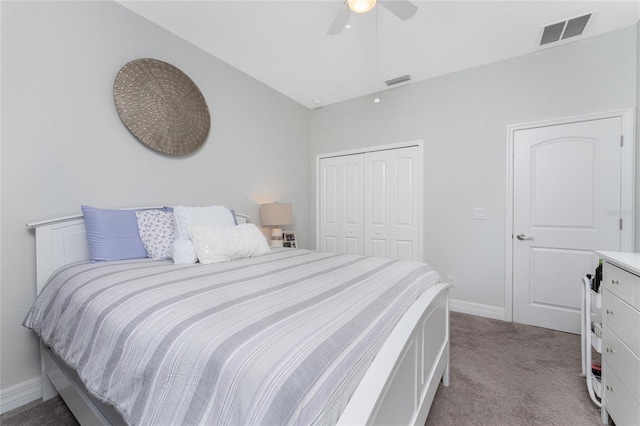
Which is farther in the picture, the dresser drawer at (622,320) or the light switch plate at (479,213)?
the light switch plate at (479,213)

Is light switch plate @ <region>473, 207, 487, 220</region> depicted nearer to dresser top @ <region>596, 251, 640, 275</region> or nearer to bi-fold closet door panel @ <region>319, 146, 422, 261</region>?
bi-fold closet door panel @ <region>319, 146, 422, 261</region>

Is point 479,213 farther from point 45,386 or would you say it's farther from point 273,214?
point 45,386

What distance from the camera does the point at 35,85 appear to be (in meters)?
1.66

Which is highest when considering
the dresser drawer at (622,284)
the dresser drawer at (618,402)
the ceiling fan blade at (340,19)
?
the ceiling fan blade at (340,19)

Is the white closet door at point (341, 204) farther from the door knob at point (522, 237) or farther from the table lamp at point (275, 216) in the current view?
the door knob at point (522, 237)

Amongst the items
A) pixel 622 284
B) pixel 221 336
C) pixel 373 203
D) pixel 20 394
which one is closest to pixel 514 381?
pixel 622 284

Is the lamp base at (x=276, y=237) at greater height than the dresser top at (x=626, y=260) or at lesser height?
lesser

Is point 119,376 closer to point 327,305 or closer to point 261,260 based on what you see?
point 327,305

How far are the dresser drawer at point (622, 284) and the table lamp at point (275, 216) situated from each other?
2.63 meters

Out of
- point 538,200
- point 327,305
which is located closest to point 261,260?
point 327,305

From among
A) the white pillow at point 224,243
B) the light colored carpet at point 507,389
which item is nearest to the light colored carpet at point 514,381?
the light colored carpet at point 507,389

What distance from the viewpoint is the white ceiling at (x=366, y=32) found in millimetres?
2059

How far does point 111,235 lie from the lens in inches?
69.2

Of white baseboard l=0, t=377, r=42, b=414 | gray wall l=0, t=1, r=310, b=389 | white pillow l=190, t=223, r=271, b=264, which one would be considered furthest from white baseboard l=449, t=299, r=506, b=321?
white baseboard l=0, t=377, r=42, b=414
